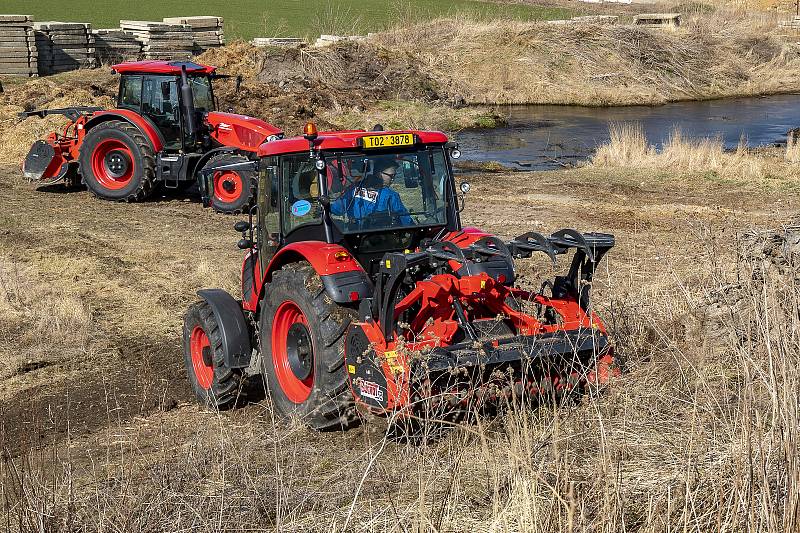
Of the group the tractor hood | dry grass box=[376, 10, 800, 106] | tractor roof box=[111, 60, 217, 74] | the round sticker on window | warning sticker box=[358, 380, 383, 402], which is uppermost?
dry grass box=[376, 10, 800, 106]

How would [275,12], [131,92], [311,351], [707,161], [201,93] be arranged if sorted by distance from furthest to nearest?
1. [275,12]
2. [707,161]
3. [131,92]
4. [201,93]
5. [311,351]

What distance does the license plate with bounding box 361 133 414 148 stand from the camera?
6.84 meters

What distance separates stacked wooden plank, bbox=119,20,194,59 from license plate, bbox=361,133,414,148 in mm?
24083

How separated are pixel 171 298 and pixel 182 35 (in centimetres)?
2152

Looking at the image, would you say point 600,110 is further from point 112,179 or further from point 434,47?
point 112,179

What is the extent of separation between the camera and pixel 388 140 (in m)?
6.93

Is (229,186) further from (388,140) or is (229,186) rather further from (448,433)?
(448,433)

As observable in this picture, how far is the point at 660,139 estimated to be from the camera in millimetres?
24219

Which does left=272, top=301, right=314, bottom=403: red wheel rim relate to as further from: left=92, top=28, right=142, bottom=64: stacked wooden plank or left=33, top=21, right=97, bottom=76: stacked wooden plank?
left=92, top=28, right=142, bottom=64: stacked wooden plank

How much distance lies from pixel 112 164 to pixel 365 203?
10.4m

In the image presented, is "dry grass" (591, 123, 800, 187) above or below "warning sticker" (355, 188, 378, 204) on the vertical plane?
below

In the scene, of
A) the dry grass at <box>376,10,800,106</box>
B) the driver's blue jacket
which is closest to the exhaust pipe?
the driver's blue jacket

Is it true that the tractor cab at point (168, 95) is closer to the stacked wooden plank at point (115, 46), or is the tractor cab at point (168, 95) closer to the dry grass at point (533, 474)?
the dry grass at point (533, 474)

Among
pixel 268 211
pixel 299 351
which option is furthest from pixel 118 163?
pixel 299 351
